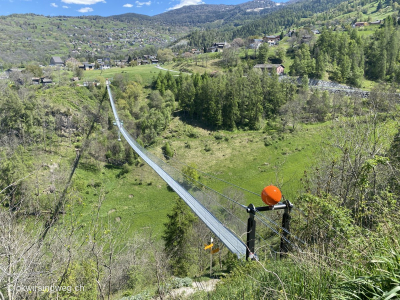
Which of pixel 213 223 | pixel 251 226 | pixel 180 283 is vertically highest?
pixel 251 226

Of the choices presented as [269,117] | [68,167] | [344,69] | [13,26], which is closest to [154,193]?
[68,167]

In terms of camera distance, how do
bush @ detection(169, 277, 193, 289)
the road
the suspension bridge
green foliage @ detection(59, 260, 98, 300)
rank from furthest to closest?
bush @ detection(169, 277, 193, 289) < the road < green foliage @ detection(59, 260, 98, 300) < the suspension bridge

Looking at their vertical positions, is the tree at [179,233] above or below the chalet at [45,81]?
below

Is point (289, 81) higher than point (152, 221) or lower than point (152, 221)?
higher

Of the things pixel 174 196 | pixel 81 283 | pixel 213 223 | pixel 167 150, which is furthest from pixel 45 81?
pixel 213 223

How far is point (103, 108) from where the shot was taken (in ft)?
70.6

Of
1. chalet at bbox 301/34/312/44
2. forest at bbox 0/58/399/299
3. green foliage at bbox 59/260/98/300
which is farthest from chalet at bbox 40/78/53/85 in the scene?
chalet at bbox 301/34/312/44

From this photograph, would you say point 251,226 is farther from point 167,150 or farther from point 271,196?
point 167,150

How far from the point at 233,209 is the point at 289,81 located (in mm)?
24596

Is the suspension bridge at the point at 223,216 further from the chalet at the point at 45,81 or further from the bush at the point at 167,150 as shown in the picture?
the chalet at the point at 45,81

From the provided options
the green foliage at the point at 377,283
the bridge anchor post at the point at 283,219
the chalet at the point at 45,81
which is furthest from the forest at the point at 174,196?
the chalet at the point at 45,81

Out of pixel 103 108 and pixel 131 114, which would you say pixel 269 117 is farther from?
pixel 103 108

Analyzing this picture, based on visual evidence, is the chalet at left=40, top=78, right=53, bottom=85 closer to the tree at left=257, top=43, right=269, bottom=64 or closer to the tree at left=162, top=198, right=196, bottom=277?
the tree at left=162, top=198, right=196, bottom=277

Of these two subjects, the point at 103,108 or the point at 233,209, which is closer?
the point at 233,209
